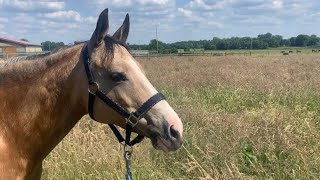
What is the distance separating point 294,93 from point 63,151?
6.27 m

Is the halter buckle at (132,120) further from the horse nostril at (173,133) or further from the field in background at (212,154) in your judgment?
the field in background at (212,154)

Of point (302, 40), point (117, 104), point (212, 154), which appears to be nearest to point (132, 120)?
point (117, 104)

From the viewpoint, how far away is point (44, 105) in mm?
2904

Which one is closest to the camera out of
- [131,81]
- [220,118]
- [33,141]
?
[131,81]

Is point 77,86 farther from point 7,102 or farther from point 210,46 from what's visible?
point 210,46

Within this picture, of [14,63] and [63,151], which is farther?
[63,151]

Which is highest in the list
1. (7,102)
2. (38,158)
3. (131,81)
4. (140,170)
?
(131,81)

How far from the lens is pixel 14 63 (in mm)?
3092

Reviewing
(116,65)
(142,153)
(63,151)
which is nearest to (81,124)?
(63,151)

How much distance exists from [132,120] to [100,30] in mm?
694

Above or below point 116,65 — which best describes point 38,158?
below

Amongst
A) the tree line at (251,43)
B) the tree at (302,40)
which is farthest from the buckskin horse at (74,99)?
the tree at (302,40)

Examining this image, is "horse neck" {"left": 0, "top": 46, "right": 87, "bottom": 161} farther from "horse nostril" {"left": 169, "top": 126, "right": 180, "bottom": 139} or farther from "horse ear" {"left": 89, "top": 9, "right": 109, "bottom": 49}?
"horse nostril" {"left": 169, "top": 126, "right": 180, "bottom": 139}

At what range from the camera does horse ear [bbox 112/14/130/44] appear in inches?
117
